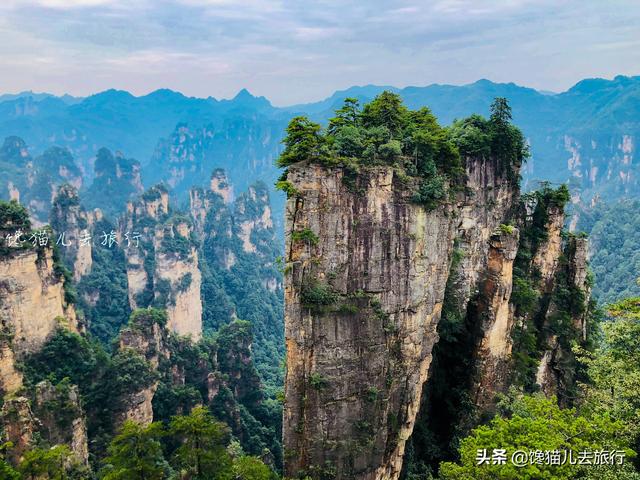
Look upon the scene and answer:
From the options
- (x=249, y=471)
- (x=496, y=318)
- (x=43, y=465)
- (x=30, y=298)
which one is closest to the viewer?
(x=43, y=465)

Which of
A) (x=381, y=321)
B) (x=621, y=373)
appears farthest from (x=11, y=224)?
(x=621, y=373)

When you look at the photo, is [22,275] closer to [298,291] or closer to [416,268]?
[298,291]

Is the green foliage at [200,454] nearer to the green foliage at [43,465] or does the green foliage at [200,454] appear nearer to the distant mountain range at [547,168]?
the green foliage at [43,465]

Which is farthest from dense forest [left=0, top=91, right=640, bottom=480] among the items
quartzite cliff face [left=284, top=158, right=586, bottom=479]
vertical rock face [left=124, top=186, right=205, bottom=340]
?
vertical rock face [left=124, top=186, right=205, bottom=340]

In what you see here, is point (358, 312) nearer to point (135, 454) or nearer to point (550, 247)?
point (135, 454)

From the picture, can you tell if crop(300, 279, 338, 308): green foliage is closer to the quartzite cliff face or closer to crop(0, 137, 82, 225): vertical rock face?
the quartzite cliff face

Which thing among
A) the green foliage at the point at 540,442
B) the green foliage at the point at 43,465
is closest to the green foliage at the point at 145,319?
the green foliage at the point at 43,465
